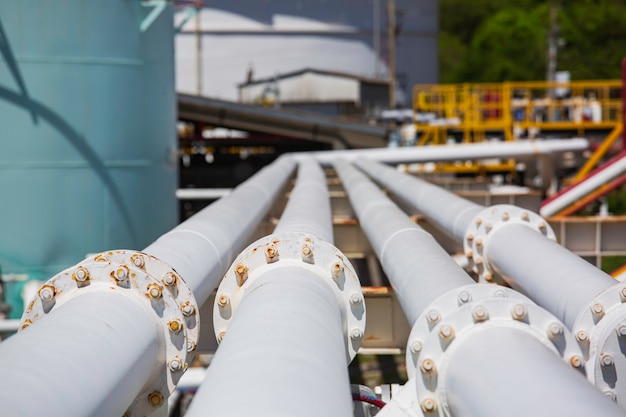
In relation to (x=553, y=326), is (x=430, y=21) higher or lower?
higher

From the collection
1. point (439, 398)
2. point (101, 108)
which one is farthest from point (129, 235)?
point (439, 398)

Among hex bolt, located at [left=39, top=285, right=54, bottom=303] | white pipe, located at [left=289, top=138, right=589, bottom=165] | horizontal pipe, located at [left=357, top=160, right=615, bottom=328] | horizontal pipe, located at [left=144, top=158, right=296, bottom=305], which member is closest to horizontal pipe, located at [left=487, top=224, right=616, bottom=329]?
→ horizontal pipe, located at [left=357, top=160, right=615, bottom=328]

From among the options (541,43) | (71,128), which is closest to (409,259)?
(71,128)

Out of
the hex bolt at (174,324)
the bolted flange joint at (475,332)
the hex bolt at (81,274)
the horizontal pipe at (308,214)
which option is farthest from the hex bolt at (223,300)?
the bolted flange joint at (475,332)

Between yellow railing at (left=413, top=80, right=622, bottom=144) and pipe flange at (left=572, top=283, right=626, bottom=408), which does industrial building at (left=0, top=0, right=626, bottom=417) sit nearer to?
pipe flange at (left=572, top=283, right=626, bottom=408)

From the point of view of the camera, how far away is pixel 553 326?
312cm

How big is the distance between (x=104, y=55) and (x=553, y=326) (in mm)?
8589

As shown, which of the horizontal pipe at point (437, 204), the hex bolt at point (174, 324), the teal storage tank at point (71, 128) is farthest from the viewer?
the teal storage tank at point (71, 128)

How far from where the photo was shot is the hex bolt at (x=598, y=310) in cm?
376

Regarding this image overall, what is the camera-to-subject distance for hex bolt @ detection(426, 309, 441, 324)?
3285mm

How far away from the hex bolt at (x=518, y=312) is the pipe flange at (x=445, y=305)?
0.38 ft

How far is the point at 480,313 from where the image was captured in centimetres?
308

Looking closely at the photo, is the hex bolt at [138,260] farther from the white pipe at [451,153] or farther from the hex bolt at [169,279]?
the white pipe at [451,153]

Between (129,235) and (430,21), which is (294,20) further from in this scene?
(129,235)
